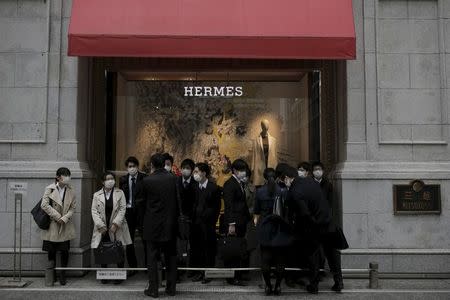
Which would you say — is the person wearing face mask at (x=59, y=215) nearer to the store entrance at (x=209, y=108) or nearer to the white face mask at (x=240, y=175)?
the store entrance at (x=209, y=108)

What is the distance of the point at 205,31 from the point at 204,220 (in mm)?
3300

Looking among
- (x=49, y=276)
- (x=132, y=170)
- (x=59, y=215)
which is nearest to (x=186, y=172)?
(x=132, y=170)

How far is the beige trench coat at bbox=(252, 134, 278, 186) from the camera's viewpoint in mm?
11675

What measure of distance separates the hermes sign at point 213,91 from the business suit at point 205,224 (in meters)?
2.90

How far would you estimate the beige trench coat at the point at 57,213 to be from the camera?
8.83m

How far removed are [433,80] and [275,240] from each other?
4572 millimetres

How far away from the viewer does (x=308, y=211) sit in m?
7.87

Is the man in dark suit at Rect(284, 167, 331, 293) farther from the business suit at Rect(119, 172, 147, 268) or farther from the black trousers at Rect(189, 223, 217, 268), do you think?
the business suit at Rect(119, 172, 147, 268)

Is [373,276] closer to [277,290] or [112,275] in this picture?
[277,290]

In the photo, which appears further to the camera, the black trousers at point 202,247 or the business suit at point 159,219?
the black trousers at point 202,247

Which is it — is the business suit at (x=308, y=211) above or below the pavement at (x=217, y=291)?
above

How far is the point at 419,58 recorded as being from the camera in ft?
32.6

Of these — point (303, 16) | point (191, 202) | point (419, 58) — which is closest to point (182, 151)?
point (191, 202)


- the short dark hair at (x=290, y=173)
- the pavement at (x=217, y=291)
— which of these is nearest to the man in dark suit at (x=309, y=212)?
the short dark hair at (x=290, y=173)
